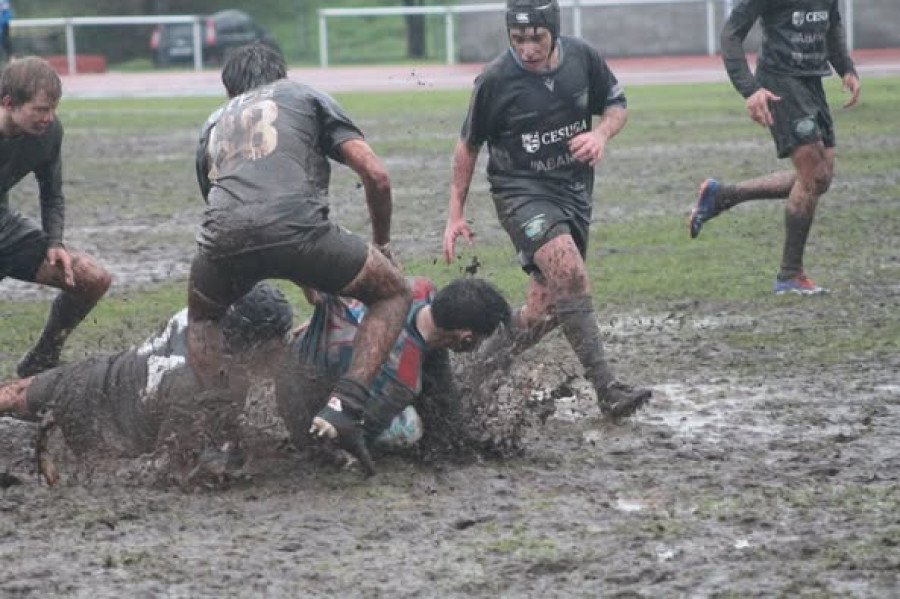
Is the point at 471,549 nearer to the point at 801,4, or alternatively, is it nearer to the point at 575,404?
the point at 575,404

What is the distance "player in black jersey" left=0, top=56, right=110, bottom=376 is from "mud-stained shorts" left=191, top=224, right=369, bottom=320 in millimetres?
1211

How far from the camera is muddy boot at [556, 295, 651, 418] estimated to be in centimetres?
786

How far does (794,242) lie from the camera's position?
10953 mm

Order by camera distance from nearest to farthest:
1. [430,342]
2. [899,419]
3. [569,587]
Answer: [569,587]
[430,342]
[899,419]

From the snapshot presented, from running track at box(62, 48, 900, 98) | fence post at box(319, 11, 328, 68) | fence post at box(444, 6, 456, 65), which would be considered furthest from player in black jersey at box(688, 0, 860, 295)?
fence post at box(319, 11, 328, 68)

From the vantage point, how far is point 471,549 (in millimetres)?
6012

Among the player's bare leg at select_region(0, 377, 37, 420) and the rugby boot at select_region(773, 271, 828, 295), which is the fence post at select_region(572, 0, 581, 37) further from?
the player's bare leg at select_region(0, 377, 37, 420)

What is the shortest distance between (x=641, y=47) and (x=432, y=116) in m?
17.1

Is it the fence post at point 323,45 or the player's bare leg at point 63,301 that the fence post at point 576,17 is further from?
the player's bare leg at point 63,301

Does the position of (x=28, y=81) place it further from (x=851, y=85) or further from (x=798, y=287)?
(x=851, y=85)

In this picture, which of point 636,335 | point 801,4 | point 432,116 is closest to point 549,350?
point 636,335

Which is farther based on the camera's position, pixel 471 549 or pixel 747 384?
pixel 747 384

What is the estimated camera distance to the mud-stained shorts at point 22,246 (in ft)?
27.8

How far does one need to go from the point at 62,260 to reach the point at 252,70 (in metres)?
1.63
